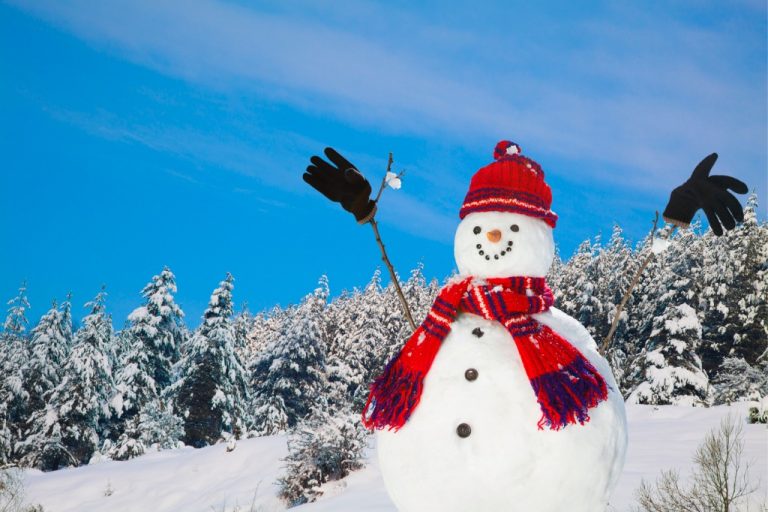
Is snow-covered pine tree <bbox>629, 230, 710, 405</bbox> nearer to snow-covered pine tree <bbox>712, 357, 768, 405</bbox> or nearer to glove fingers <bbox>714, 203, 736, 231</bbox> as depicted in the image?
snow-covered pine tree <bbox>712, 357, 768, 405</bbox>

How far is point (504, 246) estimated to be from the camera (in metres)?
4.02

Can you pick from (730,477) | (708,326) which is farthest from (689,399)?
(730,477)

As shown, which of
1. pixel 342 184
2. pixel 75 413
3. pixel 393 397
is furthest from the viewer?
pixel 75 413

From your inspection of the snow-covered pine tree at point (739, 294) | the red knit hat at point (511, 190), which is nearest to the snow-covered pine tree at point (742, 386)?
the snow-covered pine tree at point (739, 294)

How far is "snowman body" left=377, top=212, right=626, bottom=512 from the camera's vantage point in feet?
11.8

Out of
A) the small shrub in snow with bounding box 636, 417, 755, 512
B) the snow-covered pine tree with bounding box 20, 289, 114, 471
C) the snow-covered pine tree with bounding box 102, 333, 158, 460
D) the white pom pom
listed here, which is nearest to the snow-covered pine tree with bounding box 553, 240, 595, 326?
the snow-covered pine tree with bounding box 102, 333, 158, 460

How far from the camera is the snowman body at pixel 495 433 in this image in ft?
11.8

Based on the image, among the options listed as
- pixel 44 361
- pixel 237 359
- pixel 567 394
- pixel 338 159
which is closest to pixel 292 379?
pixel 237 359

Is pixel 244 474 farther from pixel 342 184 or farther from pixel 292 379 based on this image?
pixel 292 379

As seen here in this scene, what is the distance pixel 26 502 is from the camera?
16.8 metres

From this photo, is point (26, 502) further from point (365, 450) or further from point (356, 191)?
point (356, 191)

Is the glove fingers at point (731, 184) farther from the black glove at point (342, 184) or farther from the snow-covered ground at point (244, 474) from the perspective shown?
the snow-covered ground at point (244, 474)

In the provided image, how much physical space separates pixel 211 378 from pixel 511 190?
87.8ft

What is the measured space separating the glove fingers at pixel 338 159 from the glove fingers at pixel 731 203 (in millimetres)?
2483
